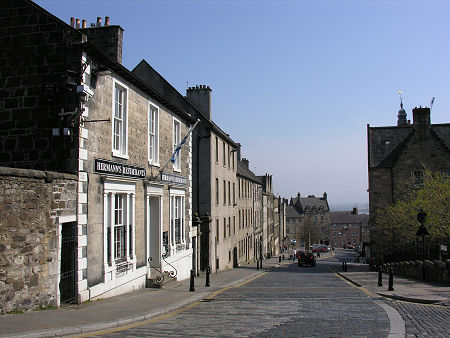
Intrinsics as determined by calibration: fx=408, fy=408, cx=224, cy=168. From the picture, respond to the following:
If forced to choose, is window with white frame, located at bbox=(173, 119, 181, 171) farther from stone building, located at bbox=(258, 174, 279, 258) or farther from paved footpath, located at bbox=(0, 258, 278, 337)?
stone building, located at bbox=(258, 174, 279, 258)

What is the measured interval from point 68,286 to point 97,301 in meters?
1.26

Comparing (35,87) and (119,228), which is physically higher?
(35,87)

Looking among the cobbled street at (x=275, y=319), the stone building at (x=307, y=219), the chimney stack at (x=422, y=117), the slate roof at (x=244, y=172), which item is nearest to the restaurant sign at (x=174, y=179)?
the cobbled street at (x=275, y=319)

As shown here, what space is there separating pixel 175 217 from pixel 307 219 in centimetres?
10664

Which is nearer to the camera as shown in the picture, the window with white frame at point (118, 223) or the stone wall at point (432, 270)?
the window with white frame at point (118, 223)

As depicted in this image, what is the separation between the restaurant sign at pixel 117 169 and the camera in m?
11.9

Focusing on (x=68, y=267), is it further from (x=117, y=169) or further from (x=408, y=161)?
(x=408, y=161)

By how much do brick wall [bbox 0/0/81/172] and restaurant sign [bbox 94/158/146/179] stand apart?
3.35ft

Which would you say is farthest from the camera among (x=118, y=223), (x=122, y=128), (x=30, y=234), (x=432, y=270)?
(x=432, y=270)

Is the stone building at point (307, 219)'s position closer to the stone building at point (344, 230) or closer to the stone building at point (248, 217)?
the stone building at point (344, 230)

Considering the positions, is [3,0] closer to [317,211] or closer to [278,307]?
[278,307]

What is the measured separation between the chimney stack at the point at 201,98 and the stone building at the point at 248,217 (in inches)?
409

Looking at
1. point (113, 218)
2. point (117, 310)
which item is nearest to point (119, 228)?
point (113, 218)

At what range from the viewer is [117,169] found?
13117mm
